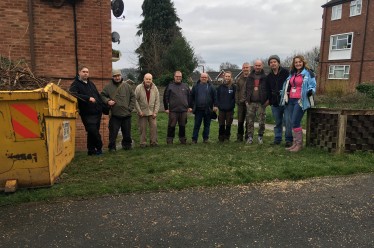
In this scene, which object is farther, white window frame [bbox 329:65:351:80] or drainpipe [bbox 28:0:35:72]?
white window frame [bbox 329:65:351:80]

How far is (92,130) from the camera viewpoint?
657 centimetres

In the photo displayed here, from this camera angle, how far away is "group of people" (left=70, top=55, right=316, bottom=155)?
6.38 metres

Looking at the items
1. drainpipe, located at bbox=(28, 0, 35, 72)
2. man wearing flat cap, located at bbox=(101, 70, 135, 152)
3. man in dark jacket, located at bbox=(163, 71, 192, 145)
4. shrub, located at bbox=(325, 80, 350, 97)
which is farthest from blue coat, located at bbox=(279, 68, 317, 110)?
shrub, located at bbox=(325, 80, 350, 97)

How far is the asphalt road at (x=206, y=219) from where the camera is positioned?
305 cm

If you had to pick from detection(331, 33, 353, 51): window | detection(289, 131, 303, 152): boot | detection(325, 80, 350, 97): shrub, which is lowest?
detection(289, 131, 303, 152): boot

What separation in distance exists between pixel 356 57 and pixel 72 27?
2865cm

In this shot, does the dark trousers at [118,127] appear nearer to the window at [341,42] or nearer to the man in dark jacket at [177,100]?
the man in dark jacket at [177,100]

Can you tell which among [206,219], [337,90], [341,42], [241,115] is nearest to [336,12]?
[341,42]

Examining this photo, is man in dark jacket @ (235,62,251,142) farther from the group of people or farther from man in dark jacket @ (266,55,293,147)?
man in dark jacket @ (266,55,293,147)

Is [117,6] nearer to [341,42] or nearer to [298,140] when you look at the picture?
[298,140]

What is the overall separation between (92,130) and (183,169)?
2366 millimetres

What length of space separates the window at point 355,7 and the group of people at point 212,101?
90.3ft

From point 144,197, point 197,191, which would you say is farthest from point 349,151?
point 144,197

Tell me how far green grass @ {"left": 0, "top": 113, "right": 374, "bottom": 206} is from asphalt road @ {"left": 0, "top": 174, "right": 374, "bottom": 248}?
0.76 ft
